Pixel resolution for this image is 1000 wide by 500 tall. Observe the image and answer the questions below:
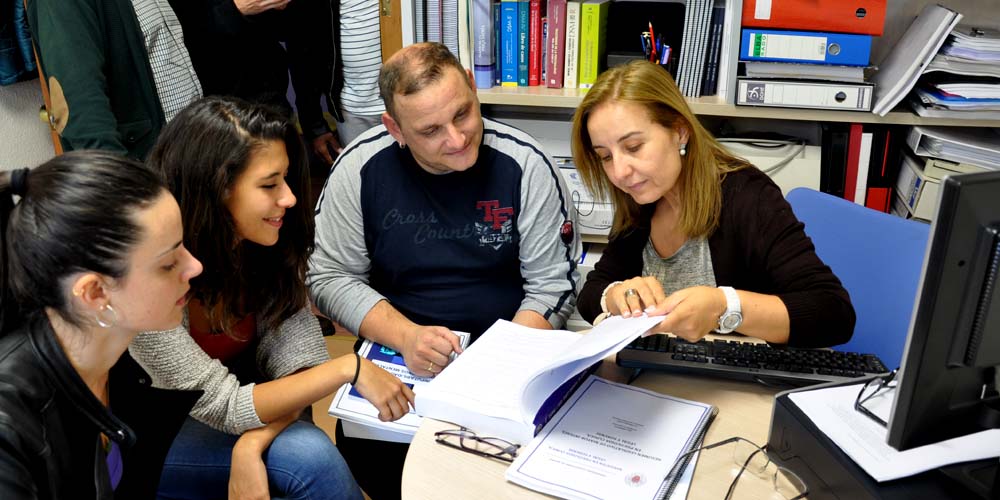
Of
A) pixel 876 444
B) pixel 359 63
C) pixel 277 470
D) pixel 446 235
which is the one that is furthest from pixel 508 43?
pixel 876 444

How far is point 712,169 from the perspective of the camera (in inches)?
60.1

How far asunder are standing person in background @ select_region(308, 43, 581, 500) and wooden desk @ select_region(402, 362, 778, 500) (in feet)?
1.61

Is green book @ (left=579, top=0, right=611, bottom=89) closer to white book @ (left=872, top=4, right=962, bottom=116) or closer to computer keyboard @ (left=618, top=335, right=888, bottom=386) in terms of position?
white book @ (left=872, top=4, right=962, bottom=116)

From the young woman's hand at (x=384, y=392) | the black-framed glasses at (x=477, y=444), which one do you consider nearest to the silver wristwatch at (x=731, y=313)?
the black-framed glasses at (x=477, y=444)

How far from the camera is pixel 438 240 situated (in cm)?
174

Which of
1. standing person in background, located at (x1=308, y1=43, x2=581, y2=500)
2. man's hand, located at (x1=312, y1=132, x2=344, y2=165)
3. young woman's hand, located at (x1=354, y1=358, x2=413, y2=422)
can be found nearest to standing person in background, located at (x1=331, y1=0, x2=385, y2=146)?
man's hand, located at (x1=312, y1=132, x2=344, y2=165)

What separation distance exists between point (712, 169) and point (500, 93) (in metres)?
1.06

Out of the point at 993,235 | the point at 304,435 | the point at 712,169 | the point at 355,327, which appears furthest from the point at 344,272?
the point at 993,235

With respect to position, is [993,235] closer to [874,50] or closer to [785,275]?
[785,275]

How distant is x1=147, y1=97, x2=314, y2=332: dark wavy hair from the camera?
1412mm

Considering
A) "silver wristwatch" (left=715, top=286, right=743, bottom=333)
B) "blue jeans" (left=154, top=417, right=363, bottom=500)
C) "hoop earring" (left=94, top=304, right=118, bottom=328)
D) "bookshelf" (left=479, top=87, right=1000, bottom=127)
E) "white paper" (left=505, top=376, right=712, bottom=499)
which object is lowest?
"blue jeans" (left=154, top=417, right=363, bottom=500)

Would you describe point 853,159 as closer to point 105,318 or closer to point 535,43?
point 535,43

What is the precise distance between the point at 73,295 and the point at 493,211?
2.89 feet

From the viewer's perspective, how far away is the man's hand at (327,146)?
2.69 metres
